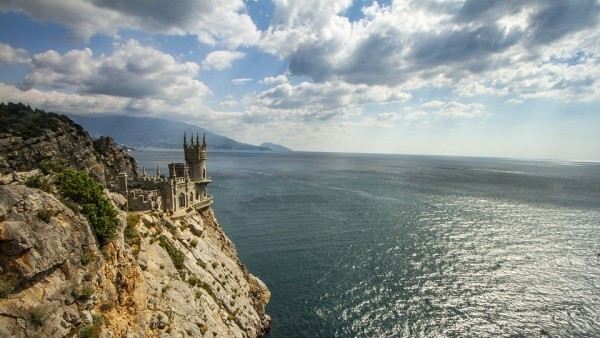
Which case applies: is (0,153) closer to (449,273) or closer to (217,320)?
(217,320)

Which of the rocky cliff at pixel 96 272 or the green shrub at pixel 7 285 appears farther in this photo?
the rocky cliff at pixel 96 272

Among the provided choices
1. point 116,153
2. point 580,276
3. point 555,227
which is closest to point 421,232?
point 580,276

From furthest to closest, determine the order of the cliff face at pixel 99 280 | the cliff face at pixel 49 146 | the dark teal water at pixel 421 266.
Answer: the cliff face at pixel 49 146, the dark teal water at pixel 421 266, the cliff face at pixel 99 280

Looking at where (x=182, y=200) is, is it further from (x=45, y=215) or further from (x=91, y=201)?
(x=45, y=215)

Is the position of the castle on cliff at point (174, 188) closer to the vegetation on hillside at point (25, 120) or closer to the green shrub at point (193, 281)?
the green shrub at point (193, 281)

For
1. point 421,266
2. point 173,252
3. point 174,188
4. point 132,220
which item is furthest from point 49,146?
point 421,266

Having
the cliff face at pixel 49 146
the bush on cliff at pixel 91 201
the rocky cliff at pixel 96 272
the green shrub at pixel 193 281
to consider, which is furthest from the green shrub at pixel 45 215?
the cliff face at pixel 49 146
